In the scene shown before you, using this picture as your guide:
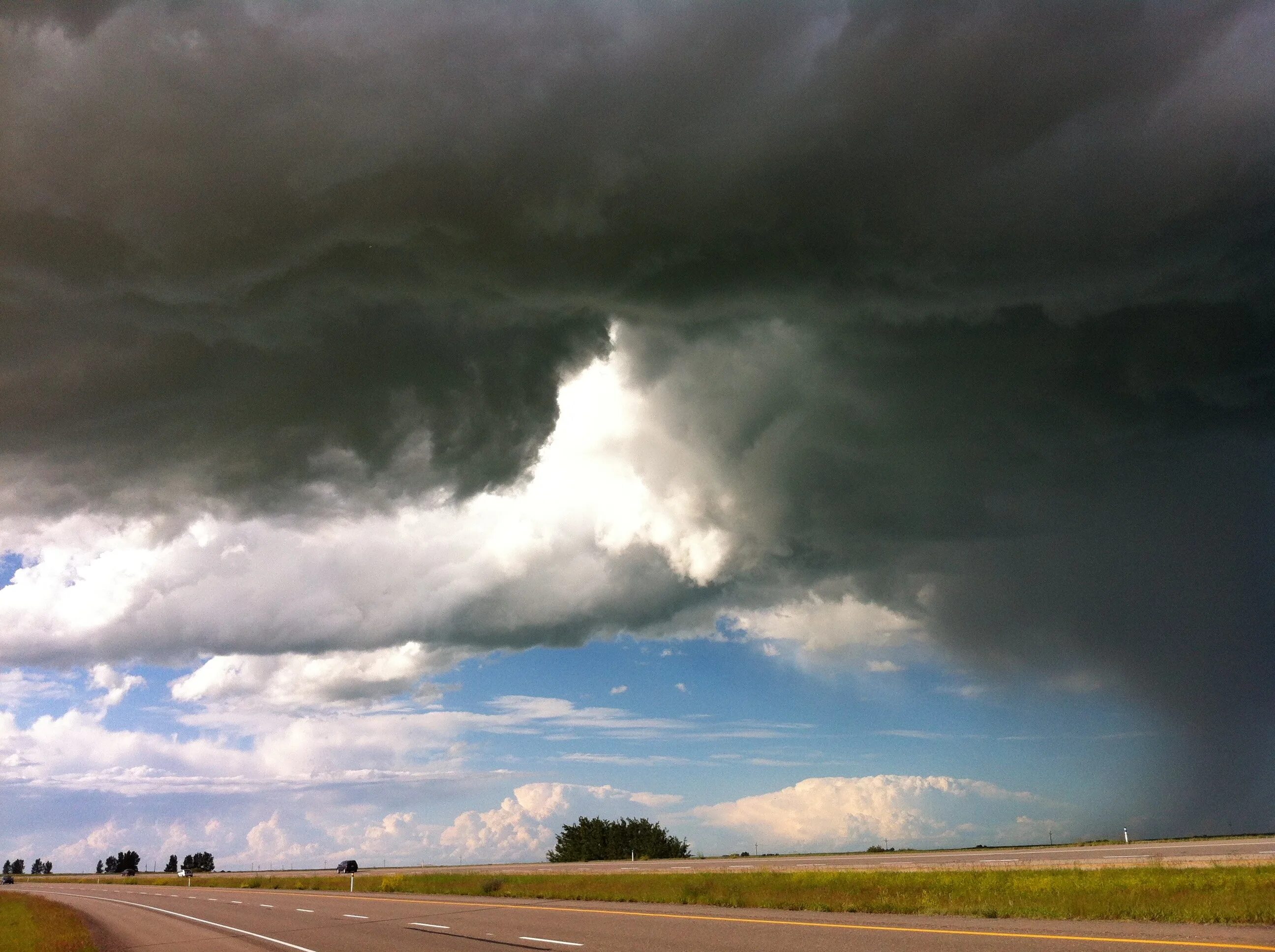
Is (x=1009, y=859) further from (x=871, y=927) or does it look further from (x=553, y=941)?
(x=553, y=941)

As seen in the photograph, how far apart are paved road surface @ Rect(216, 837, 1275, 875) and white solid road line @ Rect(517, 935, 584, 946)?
19557 millimetres

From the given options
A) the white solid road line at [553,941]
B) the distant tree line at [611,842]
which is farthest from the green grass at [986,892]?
the distant tree line at [611,842]

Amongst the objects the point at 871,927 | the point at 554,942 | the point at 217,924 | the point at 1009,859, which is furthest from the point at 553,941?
the point at 1009,859

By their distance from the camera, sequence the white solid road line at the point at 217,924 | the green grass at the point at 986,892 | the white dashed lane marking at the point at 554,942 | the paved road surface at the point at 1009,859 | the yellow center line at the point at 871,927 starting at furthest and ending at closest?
1. the paved road surface at the point at 1009,859
2. the white solid road line at the point at 217,924
3. the green grass at the point at 986,892
4. the white dashed lane marking at the point at 554,942
5. the yellow center line at the point at 871,927

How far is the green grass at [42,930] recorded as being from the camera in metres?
28.2

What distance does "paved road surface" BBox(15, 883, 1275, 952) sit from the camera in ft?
51.7

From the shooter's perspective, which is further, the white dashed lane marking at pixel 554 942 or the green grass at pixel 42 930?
the green grass at pixel 42 930

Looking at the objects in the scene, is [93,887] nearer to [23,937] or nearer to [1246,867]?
[23,937]

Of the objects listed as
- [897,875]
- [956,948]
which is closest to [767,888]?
[897,875]

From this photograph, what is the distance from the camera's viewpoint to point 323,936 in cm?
2520

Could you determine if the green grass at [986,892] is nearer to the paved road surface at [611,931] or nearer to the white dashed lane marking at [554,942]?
the paved road surface at [611,931]

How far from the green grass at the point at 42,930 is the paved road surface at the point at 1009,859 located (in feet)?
82.2

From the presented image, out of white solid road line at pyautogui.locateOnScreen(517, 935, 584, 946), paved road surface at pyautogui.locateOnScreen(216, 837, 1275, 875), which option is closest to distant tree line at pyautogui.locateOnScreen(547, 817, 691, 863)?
paved road surface at pyautogui.locateOnScreen(216, 837, 1275, 875)

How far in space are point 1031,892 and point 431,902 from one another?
85.1 ft
